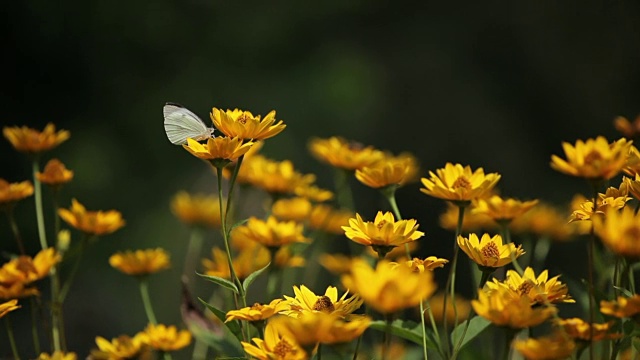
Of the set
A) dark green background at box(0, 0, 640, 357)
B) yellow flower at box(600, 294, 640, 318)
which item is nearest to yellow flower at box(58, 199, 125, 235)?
yellow flower at box(600, 294, 640, 318)

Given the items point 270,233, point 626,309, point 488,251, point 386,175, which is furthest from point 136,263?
point 626,309

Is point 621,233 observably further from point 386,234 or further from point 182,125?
point 182,125

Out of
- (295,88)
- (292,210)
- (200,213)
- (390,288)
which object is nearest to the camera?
(390,288)

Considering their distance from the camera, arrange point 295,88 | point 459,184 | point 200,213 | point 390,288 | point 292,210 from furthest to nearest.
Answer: point 295,88 → point 200,213 → point 292,210 → point 459,184 → point 390,288

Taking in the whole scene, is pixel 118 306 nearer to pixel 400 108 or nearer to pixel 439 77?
pixel 400 108

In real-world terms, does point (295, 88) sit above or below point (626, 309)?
below

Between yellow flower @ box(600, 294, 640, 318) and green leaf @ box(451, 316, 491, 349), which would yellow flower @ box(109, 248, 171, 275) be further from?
yellow flower @ box(600, 294, 640, 318)
